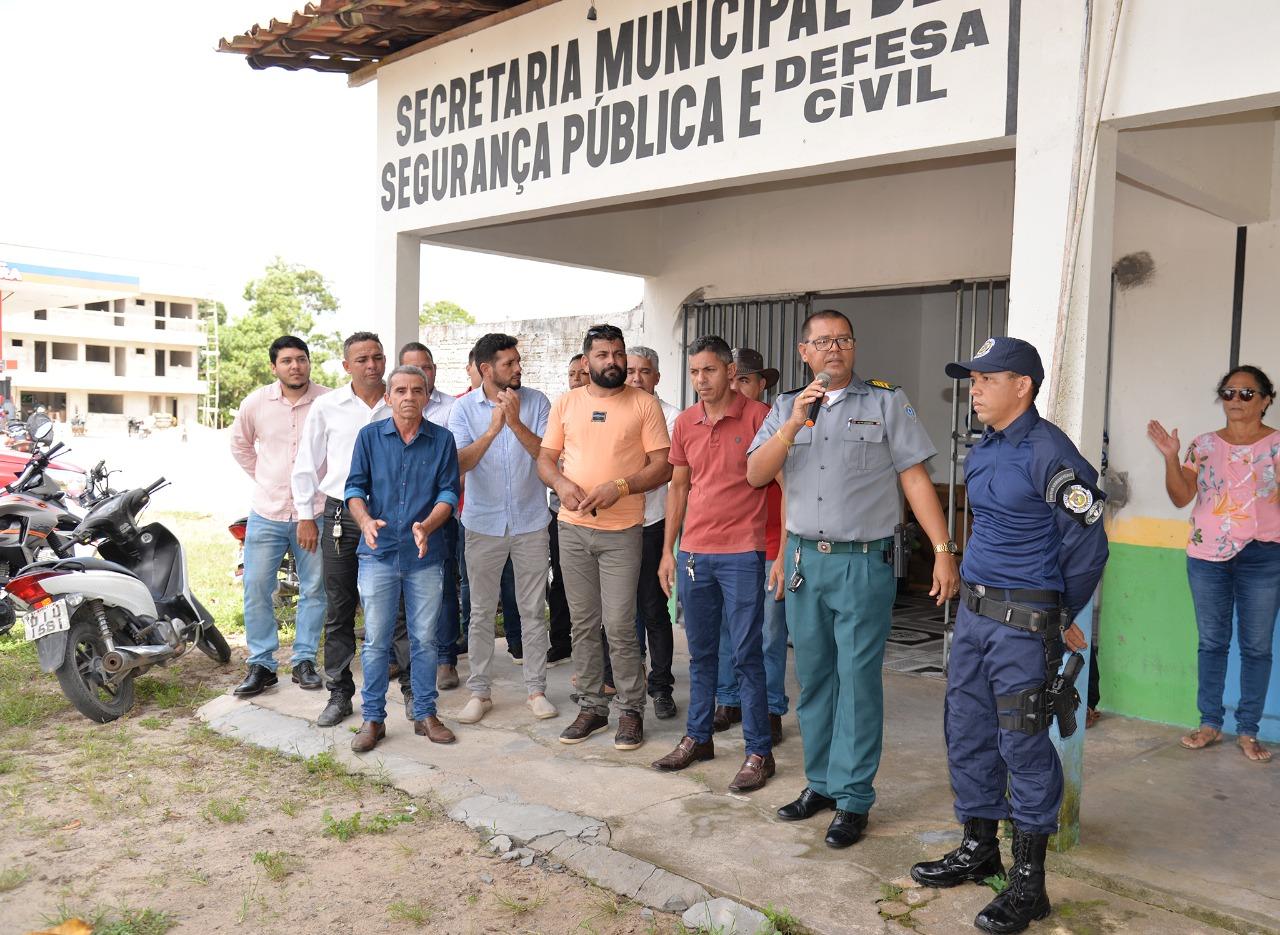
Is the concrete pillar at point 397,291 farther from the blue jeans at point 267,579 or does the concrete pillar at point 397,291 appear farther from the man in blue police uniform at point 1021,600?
the man in blue police uniform at point 1021,600

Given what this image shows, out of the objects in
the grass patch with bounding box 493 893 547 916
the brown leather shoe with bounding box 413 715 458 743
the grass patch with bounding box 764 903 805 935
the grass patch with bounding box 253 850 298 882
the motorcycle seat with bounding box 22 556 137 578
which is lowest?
the grass patch with bounding box 253 850 298 882

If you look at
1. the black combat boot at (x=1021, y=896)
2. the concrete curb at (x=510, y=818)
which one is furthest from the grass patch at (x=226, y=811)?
the black combat boot at (x=1021, y=896)

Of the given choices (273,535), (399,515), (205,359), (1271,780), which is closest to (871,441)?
(399,515)

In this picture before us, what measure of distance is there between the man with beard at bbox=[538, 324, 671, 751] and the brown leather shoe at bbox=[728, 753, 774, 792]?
0.66 metres

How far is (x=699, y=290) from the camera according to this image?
25.3 feet

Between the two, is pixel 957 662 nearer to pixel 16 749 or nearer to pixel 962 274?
pixel 962 274

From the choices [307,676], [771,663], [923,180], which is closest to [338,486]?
→ [307,676]

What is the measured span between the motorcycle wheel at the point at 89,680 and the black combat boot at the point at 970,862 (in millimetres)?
3992

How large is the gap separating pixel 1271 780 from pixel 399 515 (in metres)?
3.92

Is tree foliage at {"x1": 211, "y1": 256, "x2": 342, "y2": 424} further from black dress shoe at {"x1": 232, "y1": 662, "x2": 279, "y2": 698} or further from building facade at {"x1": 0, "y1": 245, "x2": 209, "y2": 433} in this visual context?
black dress shoe at {"x1": 232, "y1": 662, "x2": 279, "y2": 698}

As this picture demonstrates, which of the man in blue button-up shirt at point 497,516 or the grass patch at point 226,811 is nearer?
the grass patch at point 226,811

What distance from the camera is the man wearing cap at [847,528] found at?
140 inches

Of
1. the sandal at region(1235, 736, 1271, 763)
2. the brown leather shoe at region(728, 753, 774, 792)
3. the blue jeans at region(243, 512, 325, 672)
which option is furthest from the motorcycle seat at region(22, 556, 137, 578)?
the sandal at region(1235, 736, 1271, 763)

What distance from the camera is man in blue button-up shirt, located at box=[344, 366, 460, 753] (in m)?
4.55
